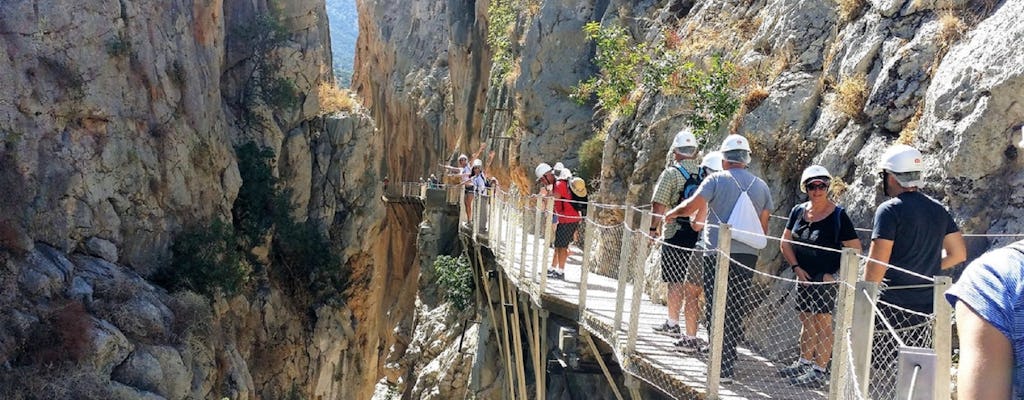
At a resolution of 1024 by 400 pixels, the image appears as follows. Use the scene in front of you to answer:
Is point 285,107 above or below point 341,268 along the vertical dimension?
above

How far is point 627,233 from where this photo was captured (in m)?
6.82

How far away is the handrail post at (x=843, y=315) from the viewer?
4.01m

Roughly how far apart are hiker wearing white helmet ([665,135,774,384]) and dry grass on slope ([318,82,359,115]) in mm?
17822

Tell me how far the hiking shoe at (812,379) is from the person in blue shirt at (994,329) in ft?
11.6

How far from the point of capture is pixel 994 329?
6.37 ft

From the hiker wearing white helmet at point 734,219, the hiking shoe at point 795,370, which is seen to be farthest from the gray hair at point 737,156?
the hiking shoe at point 795,370

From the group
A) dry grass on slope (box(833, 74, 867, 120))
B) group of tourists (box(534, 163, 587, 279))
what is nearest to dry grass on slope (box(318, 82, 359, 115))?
group of tourists (box(534, 163, 587, 279))

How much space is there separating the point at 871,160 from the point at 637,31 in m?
11.6

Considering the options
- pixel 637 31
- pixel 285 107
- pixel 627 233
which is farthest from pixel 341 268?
pixel 627 233

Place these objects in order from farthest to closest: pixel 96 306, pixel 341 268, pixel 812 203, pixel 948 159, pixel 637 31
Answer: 1. pixel 341 268
2. pixel 637 31
3. pixel 96 306
4. pixel 948 159
5. pixel 812 203

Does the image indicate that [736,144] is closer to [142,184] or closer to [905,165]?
[905,165]

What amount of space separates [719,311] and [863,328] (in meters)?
1.56

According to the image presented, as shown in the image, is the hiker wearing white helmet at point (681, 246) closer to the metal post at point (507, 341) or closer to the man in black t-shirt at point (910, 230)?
the man in black t-shirt at point (910, 230)

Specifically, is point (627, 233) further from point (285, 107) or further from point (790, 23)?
point (285, 107)
